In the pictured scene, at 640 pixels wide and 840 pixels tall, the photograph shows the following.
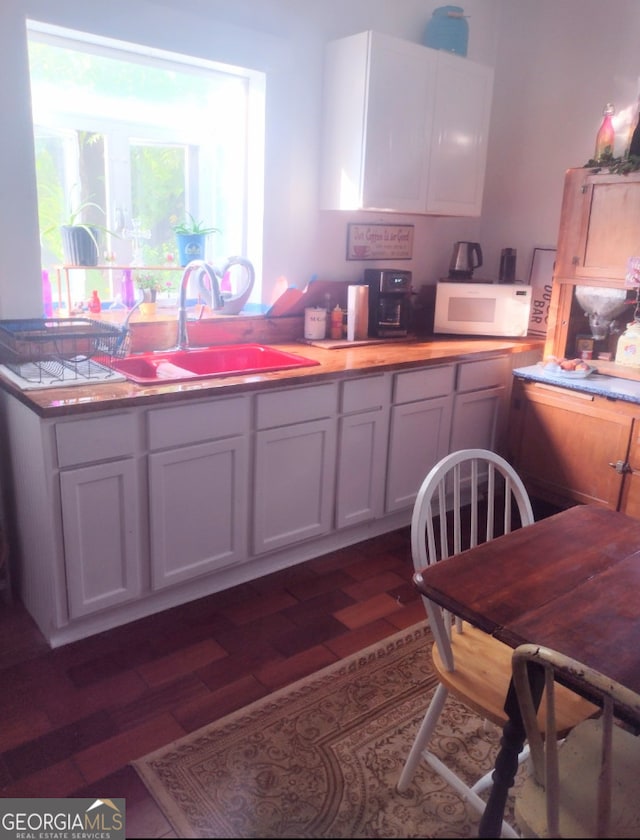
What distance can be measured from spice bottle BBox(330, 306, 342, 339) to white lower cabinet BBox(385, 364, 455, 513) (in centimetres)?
50

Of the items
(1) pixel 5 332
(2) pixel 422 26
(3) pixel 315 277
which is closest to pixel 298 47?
(2) pixel 422 26

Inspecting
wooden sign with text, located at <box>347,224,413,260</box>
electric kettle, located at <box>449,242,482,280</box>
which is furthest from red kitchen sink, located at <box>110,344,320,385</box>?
electric kettle, located at <box>449,242,482,280</box>

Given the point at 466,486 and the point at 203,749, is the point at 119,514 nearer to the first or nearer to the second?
the point at 203,749

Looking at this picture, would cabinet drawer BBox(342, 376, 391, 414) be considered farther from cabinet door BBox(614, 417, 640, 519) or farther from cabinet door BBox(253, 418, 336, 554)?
cabinet door BBox(614, 417, 640, 519)

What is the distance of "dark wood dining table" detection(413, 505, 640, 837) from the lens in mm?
1186

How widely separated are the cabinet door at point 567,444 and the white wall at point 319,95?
96 centimetres

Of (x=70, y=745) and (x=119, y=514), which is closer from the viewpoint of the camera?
(x=70, y=745)

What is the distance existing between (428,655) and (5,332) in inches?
70.1

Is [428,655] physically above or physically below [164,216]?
below

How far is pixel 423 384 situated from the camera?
299cm

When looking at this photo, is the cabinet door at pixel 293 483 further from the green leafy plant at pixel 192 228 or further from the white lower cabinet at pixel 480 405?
the green leafy plant at pixel 192 228

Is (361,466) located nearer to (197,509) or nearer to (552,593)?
(197,509)

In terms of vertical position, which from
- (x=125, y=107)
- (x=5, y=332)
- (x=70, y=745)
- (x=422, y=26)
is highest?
(x=422, y=26)

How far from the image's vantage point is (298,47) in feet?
9.72
